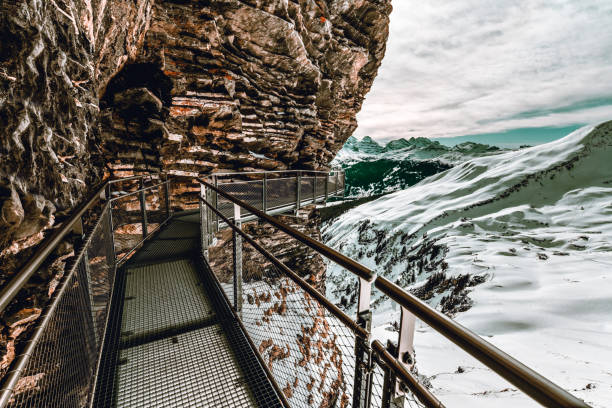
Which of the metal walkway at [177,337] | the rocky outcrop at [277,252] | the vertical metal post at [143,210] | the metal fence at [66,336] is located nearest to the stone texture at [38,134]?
the metal walkway at [177,337]

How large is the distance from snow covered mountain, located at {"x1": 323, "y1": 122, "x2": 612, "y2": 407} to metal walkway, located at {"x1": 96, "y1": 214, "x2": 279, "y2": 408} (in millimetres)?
3684

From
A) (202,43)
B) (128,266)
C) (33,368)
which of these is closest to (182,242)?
(128,266)

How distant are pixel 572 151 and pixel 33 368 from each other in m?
30.2

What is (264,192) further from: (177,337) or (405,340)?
(405,340)

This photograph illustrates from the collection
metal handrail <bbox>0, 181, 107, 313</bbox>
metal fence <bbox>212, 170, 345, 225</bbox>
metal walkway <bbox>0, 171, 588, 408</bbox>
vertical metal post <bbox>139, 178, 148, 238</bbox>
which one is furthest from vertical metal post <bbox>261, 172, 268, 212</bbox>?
metal handrail <bbox>0, 181, 107, 313</bbox>

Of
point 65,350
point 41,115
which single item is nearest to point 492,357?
point 65,350

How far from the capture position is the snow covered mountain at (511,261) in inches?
193

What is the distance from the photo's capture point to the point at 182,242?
560cm

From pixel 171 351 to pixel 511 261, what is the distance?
41.9 ft

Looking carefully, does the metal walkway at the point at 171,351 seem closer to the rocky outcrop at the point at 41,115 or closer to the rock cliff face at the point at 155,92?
Answer: the rock cliff face at the point at 155,92

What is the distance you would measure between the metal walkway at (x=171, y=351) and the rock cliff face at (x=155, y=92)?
3.18 ft

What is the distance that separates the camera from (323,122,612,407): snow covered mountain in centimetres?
490

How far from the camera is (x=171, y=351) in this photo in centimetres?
262

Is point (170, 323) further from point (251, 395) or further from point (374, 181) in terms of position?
point (374, 181)
